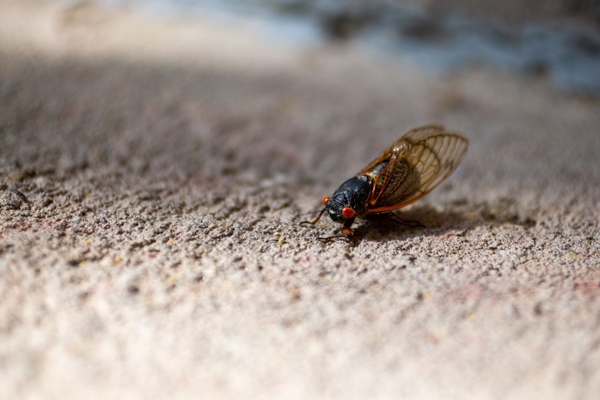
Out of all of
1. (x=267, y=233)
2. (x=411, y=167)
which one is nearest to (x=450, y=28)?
(x=411, y=167)

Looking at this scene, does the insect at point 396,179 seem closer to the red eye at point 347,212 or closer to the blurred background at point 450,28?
the red eye at point 347,212

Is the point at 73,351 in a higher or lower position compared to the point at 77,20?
lower

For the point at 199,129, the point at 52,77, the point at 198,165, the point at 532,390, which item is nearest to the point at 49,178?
the point at 198,165

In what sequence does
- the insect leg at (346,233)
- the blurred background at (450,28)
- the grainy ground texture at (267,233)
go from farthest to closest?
the blurred background at (450,28) < the insect leg at (346,233) < the grainy ground texture at (267,233)

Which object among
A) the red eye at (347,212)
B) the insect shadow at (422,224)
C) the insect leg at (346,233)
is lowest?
the insect shadow at (422,224)

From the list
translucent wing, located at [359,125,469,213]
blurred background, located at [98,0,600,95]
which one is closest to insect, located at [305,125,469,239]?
translucent wing, located at [359,125,469,213]

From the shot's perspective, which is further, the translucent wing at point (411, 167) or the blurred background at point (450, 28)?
the blurred background at point (450, 28)

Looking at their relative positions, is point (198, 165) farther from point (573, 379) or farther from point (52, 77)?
point (573, 379)

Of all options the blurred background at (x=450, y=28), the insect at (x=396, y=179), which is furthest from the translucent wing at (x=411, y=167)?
the blurred background at (x=450, y=28)

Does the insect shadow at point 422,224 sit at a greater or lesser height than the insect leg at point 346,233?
lesser
